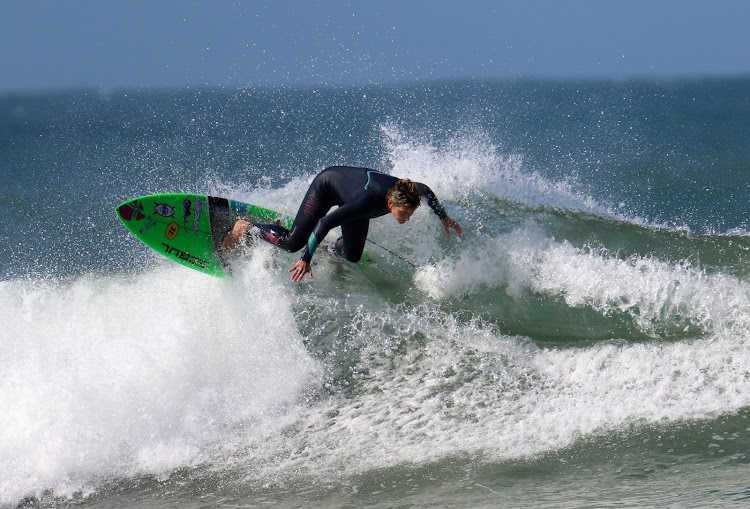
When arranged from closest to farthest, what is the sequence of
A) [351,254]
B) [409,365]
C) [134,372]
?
[134,372] → [409,365] → [351,254]

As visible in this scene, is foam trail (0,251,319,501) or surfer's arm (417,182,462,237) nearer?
foam trail (0,251,319,501)

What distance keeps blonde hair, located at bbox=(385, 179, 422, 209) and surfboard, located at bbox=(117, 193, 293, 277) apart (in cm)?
178

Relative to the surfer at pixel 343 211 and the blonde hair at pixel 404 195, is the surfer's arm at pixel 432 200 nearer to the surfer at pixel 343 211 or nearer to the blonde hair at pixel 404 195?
the surfer at pixel 343 211

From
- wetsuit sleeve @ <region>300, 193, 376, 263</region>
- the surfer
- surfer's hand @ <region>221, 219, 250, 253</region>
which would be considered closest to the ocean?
surfer's hand @ <region>221, 219, 250, 253</region>

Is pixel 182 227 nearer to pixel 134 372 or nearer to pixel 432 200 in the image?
pixel 134 372

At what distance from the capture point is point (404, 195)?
4270mm

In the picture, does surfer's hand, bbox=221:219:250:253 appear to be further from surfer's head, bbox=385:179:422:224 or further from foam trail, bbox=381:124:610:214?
foam trail, bbox=381:124:610:214

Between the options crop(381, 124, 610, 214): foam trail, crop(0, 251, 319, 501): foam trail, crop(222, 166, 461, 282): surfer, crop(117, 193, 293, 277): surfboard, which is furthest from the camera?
crop(381, 124, 610, 214): foam trail

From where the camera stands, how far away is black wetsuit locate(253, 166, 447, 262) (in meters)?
4.56

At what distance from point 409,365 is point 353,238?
3.69 feet

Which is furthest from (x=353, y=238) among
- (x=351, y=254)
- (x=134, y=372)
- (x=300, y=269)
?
(x=134, y=372)

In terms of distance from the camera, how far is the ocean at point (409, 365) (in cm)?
365

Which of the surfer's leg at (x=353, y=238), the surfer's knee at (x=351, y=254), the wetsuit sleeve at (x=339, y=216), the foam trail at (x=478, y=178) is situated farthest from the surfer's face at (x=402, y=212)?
the foam trail at (x=478, y=178)

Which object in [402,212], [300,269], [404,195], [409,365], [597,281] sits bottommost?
[409,365]
